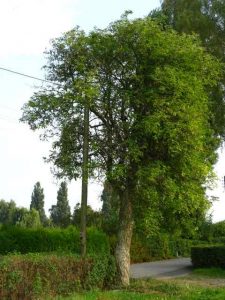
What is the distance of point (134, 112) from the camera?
16.2 metres

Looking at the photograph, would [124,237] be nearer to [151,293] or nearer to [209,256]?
[151,293]

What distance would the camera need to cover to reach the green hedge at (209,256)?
27.5 m

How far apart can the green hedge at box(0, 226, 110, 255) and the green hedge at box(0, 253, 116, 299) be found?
5.99m

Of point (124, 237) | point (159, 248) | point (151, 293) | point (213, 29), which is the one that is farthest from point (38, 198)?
point (151, 293)

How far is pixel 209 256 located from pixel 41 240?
31.3ft

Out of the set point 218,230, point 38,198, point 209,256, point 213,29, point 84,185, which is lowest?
point 209,256

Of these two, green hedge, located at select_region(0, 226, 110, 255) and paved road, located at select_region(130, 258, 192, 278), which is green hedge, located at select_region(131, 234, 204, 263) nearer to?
paved road, located at select_region(130, 258, 192, 278)

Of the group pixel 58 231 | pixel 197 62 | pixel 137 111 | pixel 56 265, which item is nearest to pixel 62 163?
pixel 137 111

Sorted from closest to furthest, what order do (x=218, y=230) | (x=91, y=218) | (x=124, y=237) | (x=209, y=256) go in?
1. (x=124, y=237)
2. (x=209, y=256)
3. (x=91, y=218)
4. (x=218, y=230)

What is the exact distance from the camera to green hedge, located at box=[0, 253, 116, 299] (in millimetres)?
11742

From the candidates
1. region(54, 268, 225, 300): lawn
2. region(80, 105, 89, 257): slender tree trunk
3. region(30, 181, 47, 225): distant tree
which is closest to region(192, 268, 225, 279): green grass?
region(54, 268, 225, 300): lawn

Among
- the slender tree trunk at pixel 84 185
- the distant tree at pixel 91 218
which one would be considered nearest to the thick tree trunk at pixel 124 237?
the slender tree trunk at pixel 84 185

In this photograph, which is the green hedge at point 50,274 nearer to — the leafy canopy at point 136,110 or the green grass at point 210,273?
the leafy canopy at point 136,110

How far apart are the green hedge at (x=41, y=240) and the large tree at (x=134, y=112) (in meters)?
6.44
